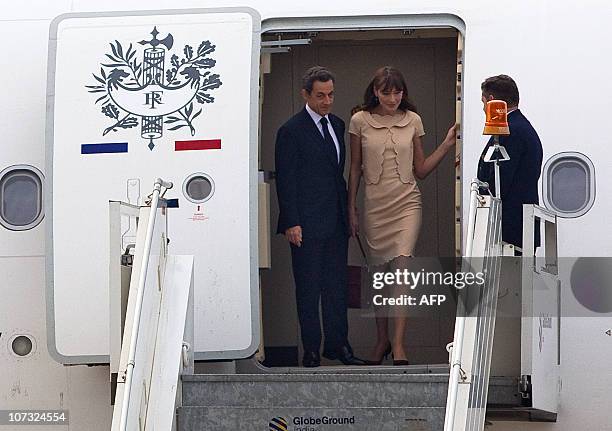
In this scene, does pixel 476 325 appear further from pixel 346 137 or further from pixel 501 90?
pixel 346 137

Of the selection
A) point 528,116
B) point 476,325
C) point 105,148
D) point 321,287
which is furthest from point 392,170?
point 476,325

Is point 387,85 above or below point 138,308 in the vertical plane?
above

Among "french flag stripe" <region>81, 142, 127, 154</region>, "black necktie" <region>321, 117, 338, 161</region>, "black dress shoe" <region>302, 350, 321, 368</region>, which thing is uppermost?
"black necktie" <region>321, 117, 338, 161</region>

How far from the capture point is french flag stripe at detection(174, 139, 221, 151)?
742cm

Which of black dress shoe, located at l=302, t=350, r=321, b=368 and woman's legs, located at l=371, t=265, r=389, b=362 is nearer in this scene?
black dress shoe, located at l=302, t=350, r=321, b=368

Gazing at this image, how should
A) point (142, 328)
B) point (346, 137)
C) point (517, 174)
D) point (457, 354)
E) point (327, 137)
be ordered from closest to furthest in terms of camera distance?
1. point (457, 354)
2. point (142, 328)
3. point (517, 174)
4. point (327, 137)
5. point (346, 137)

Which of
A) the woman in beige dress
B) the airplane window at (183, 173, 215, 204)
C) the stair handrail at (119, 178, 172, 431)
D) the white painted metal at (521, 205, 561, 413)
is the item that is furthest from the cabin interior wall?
the stair handrail at (119, 178, 172, 431)

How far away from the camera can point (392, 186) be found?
8.05 meters

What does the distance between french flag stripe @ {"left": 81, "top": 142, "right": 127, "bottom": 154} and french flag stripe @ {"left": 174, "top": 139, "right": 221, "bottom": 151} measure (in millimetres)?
284

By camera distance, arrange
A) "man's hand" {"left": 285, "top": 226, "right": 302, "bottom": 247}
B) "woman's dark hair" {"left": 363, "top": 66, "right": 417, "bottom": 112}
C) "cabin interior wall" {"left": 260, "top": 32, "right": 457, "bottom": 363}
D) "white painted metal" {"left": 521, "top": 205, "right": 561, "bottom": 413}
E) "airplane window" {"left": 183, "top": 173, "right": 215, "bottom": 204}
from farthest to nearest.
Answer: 1. "cabin interior wall" {"left": 260, "top": 32, "right": 457, "bottom": 363}
2. "woman's dark hair" {"left": 363, "top": 66, "right": 417, "bottom": 112}
3. "man's hand" {"left": 285, "top": 226, "right": 302, "bottom": 247}
4. "airplane window" {"left": 183, "top": 173, "right": 215, "bottom": 204}
5. "white painted metal" {"left": 521, "top": 205, "right": 561, "bottom": 413}

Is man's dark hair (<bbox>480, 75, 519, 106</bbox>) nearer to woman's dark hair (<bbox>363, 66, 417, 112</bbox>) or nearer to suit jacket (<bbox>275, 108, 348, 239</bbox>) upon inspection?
woman's dark hair (<bbox>363, 66, 417, 112</bbox>)

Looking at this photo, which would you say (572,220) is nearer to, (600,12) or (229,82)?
(600,12)

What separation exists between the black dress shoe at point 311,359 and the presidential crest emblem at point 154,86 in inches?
58.6

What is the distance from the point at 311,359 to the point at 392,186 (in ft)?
3.53
